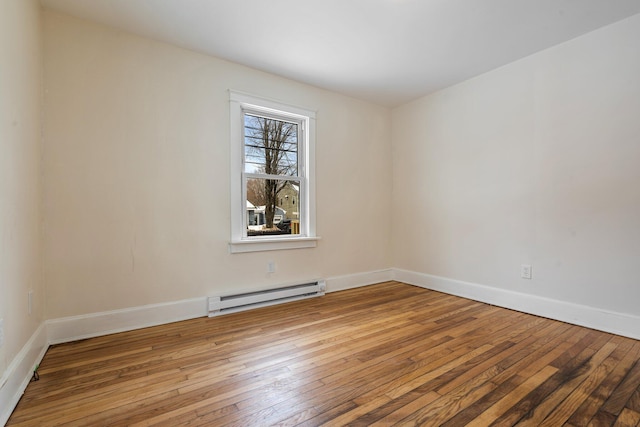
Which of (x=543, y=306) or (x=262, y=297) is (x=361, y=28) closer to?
(x=262, y=297)

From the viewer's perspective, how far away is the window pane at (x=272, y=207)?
129 inches

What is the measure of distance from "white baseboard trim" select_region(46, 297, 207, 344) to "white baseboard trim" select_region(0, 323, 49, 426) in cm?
15

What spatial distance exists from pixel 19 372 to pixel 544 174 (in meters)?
4.10

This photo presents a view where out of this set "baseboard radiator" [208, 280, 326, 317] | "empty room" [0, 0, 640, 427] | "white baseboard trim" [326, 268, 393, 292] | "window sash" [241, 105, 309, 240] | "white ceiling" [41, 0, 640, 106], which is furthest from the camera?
"white baseboard trim" [326, 268, 393, 292]

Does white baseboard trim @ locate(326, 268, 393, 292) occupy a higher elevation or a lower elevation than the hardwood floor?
higher

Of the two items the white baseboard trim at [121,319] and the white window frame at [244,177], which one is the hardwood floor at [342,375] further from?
the white window frame at [244,177]

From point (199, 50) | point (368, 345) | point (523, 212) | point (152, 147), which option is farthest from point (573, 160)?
point (152, 147)

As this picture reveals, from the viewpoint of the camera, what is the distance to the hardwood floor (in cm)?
146

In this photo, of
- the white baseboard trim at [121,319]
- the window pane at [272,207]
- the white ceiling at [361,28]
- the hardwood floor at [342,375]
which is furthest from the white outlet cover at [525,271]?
the white baseboard trim at [121,319]

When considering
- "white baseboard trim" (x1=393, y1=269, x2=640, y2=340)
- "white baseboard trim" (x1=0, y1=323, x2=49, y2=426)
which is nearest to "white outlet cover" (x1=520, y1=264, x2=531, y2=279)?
"white baseboard trim" (x1=393, y1=269, x2=640, y2=340)

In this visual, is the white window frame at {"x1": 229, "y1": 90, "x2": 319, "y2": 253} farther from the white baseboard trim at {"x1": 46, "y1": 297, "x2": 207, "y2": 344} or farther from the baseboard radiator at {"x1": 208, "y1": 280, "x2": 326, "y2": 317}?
the white baseboard trim at {"x1": 46, "y1": 297, "x2": 207, "y2": 344}

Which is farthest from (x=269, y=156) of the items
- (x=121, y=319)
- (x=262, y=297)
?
(x=121, y=319)

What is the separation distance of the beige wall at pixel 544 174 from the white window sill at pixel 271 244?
1569mm

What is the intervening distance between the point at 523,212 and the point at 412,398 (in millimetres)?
2284
